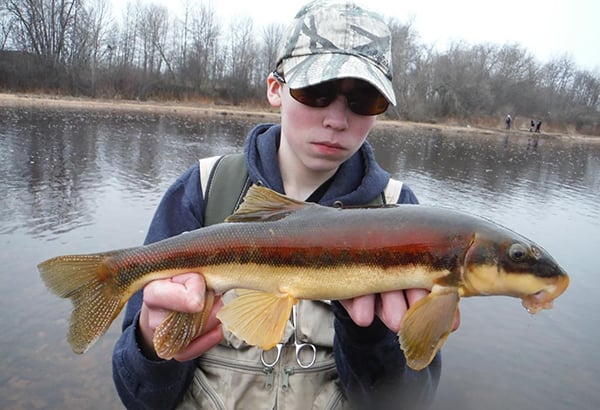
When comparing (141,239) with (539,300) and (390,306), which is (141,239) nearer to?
(390,306)

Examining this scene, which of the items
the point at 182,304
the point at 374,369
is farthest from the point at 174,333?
the point at 374,369

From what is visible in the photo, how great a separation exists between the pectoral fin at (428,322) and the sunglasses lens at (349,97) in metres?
1.15

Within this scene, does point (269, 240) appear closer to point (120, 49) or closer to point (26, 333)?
point (26, 333)

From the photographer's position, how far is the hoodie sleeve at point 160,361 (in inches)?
94.0

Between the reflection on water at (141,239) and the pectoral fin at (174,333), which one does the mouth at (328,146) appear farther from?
the reflection on water at (141,239)

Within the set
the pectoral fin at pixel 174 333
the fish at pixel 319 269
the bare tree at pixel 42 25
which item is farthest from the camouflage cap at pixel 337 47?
the bare tree at pixel 42 25

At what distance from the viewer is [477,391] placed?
5.63 metres

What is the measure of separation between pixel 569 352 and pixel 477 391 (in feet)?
6.08

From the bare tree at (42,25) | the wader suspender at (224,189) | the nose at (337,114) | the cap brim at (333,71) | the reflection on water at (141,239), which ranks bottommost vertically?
the reflection on water at (141,239)

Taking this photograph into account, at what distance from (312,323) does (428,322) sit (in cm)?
96

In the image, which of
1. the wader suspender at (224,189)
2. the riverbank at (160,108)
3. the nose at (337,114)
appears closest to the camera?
the nose at (337,114)

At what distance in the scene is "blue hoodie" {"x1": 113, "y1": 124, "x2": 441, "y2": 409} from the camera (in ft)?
7.70

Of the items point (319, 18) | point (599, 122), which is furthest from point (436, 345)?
point (599, 122)

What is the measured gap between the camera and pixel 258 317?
2.05m
